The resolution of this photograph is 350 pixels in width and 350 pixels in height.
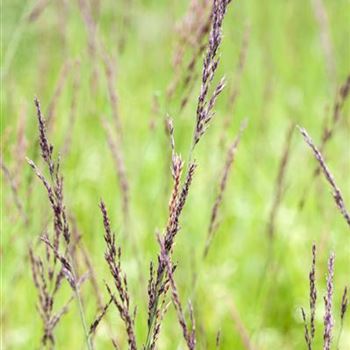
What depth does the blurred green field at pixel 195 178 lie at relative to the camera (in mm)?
2467

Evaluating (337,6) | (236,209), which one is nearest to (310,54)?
(337,6)

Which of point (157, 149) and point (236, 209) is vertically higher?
point (157, 149)

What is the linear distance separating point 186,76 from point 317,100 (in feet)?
8.93

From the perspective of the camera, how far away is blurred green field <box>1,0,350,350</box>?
8.09 ft

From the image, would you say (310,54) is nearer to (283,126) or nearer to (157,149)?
(283,126)

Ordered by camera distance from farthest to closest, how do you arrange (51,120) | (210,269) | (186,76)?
(210,269)
(51,120)
(186,76)

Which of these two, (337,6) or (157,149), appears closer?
(157,149)

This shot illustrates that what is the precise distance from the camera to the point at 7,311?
2541 millimetres

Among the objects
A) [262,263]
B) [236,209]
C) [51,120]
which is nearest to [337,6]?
[236,209]

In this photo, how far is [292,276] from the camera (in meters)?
3.02

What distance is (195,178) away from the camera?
149 inches

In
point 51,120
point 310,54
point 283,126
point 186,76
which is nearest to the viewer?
point 186,76

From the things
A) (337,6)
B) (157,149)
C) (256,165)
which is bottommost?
(256,165)

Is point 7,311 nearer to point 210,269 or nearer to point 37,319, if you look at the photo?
point 37,319
